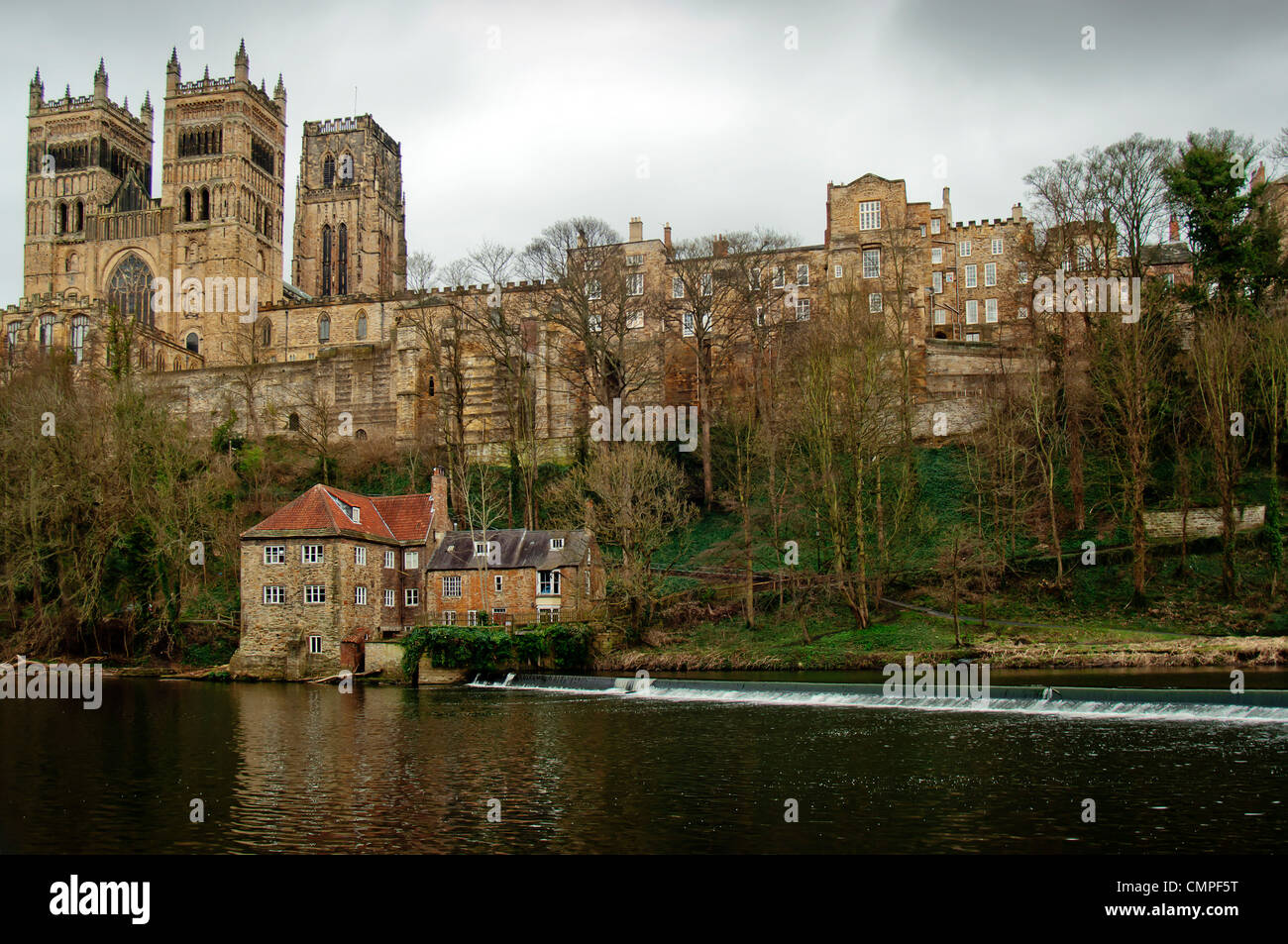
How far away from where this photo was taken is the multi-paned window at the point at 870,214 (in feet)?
193

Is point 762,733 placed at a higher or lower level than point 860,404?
lower

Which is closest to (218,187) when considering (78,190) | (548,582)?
(78,190)

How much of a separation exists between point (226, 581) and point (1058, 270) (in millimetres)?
38393

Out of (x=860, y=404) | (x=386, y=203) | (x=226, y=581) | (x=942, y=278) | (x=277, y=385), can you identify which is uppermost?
(x=386, y=203)

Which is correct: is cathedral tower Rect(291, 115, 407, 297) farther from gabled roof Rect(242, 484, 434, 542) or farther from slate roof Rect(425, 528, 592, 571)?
slate roof Rect(425, 528, 592, 571)

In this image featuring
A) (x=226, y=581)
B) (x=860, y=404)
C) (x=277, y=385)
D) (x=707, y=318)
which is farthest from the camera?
(x=277, y=385)

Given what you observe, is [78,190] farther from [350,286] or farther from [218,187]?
[350,286]

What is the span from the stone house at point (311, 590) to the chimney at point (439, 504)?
2747 mm

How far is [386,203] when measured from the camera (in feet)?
342

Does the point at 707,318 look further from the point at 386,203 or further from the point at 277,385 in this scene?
the point at 386,203

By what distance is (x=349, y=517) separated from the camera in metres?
42.4

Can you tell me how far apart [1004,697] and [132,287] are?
83.1 m
